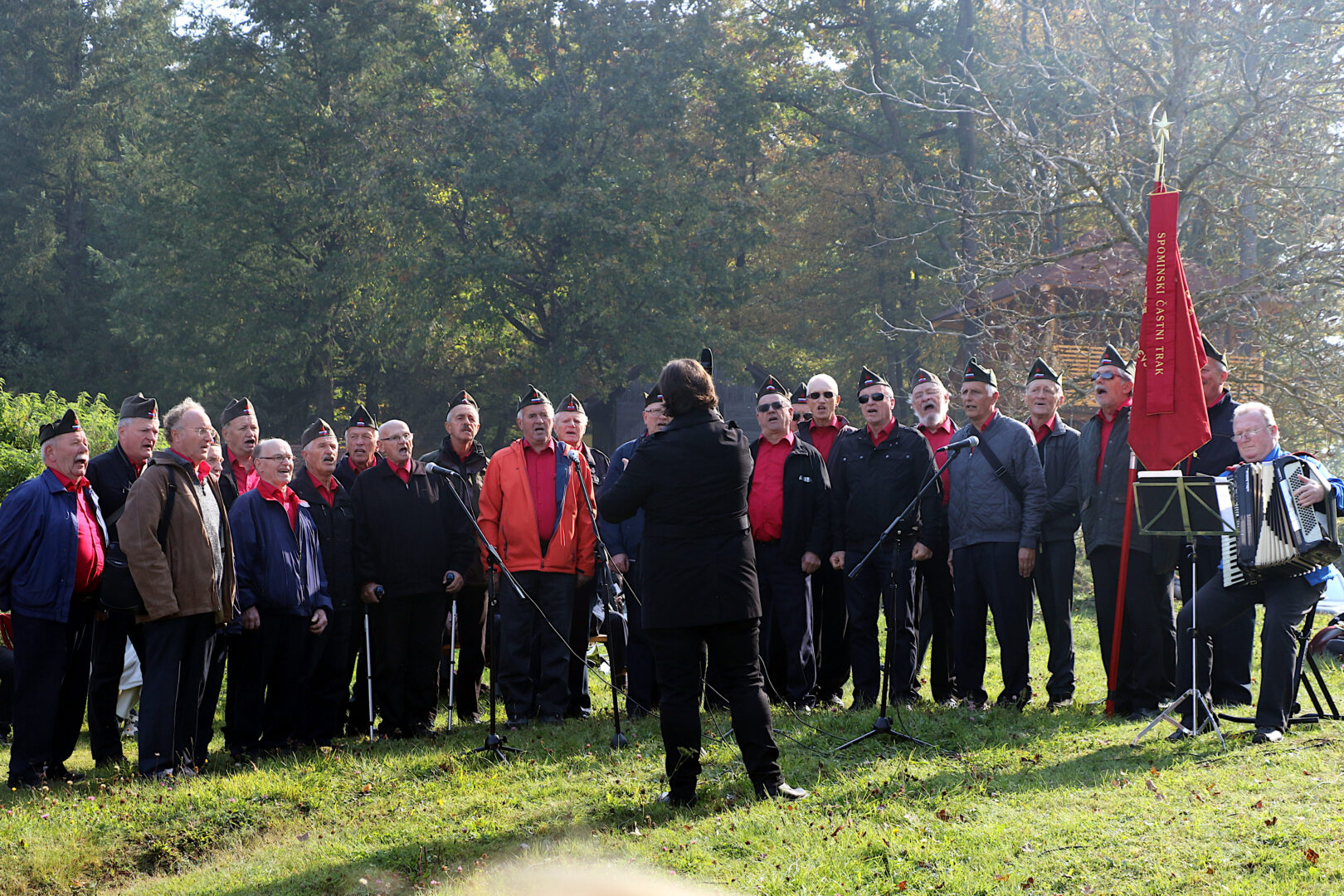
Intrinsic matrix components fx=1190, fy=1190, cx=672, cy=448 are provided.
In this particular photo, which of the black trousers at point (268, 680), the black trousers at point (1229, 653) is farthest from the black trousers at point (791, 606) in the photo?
the black trousers at point (268, 680)

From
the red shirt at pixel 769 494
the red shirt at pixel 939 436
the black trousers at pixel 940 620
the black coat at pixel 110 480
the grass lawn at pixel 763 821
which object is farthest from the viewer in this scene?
the red shirt at pixel 939 436

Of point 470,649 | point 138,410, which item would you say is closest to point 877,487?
point 470,649

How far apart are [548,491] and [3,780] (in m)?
3.84

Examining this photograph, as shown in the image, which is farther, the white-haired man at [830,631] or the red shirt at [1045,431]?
the white-haired man at [830,631]

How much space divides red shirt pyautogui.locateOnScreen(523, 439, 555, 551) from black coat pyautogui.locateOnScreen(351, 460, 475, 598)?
1.89 ft

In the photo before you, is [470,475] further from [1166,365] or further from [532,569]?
[1166,365]

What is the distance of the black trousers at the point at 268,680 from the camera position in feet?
25.3

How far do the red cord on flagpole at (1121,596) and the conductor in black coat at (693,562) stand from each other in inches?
120

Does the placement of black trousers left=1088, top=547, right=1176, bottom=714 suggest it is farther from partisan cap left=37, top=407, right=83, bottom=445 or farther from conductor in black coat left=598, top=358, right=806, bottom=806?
partisan cap left=37, top=407, right=83, bottom=445

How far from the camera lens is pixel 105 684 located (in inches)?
302

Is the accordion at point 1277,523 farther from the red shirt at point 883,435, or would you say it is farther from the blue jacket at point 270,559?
the blue jacket at point 270,559

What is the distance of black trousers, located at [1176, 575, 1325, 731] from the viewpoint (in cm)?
697

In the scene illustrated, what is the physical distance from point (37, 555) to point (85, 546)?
0.26m

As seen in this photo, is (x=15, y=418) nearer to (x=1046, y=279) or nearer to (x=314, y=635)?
(x=314, y=635)
